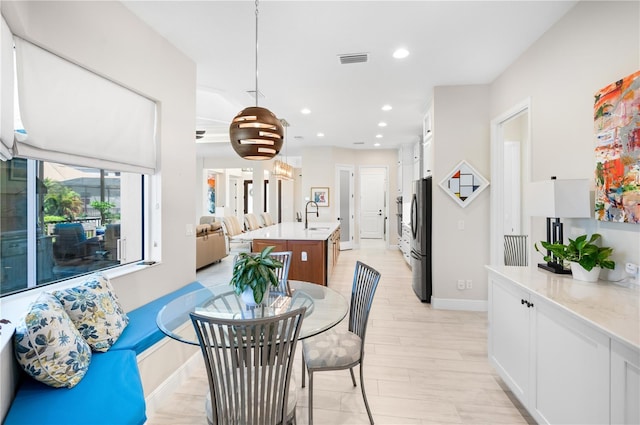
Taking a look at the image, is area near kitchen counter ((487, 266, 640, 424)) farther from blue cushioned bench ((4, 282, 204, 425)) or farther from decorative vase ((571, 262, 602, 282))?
blue cushioned bench ((4, 282, 204, 425))

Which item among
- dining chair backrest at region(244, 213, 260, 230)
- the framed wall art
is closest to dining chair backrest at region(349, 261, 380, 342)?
the framed wall art

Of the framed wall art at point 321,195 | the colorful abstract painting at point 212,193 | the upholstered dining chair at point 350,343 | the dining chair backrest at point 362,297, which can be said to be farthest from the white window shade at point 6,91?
the colorful abstract painting at point 212,193

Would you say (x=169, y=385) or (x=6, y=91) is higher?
(x=6, y=91)

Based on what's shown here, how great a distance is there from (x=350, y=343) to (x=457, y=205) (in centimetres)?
272

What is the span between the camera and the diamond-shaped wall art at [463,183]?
3.85 meters

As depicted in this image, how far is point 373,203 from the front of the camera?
1059 centimetres

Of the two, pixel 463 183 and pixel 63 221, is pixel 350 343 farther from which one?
pixel 463 183

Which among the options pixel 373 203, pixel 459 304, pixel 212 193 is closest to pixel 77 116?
pixel 459 304

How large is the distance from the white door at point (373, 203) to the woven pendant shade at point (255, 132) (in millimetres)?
8504

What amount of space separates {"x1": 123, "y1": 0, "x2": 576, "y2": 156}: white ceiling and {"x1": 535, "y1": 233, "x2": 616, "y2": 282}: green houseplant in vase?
1.82 metres

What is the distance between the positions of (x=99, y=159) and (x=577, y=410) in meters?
3.20

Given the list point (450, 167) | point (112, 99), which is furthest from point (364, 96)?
point (112, 99)

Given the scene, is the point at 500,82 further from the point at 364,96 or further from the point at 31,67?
the point at 31,67

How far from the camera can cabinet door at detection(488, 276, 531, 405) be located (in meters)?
1.88
